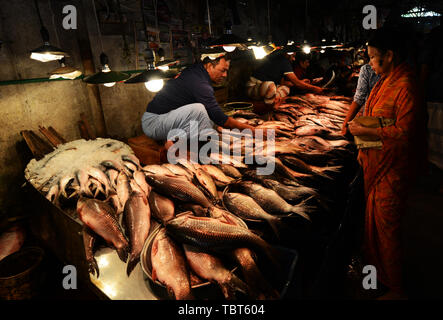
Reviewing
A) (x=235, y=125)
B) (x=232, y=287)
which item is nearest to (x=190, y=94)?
(x=235, y=125)

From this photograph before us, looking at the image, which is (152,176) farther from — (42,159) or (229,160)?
(42,159)

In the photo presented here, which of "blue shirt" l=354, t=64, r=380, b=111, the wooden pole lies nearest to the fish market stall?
"blue shirt" l=354, t=64, r=380, b=111

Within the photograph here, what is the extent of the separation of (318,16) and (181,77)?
14.7 m

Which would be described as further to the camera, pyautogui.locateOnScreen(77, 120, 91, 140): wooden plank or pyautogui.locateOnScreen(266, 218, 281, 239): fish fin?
pyautogui.locateOnScreen(77, 120, 91, 140): wooden plank

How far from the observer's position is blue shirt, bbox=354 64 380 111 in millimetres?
3586

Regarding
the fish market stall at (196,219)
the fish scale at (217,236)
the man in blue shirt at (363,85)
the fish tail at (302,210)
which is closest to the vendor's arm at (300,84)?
the man in blue shirt at (363,85)

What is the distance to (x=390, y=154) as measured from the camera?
8.04 feet

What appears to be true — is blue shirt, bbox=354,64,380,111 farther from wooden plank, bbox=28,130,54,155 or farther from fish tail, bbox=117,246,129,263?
wooden plank, bbox=28,130,54,155

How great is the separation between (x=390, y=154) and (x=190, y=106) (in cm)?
258

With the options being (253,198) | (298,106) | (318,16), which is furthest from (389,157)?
(318,16)

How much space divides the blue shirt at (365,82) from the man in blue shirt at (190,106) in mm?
1743

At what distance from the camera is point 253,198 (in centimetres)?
205

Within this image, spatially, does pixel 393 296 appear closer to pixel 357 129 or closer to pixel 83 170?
pixel 357 129

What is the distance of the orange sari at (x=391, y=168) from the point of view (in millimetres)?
2295
